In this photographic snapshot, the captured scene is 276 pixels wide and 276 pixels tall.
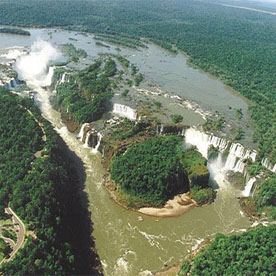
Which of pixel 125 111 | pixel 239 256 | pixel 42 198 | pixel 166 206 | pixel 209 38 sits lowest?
pixel 166 206

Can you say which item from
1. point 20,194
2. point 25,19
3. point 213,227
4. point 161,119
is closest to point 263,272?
point 213,227

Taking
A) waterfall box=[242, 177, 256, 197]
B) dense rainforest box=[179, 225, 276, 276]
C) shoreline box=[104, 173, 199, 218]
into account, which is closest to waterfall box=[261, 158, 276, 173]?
waterfall box=[242, 177, 256, 197]

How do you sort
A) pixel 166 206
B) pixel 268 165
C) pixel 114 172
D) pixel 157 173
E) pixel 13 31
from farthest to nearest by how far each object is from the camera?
pixel 13 31 → pixel 268 165 → pixel 114 172 → pixel 157 173 → pixel 166 206

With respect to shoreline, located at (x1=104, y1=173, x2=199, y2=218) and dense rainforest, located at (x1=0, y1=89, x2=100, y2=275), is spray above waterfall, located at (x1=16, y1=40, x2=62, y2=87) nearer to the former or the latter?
dense rainforest, located at (x1=0, y1=89, x2=100, y2=275)

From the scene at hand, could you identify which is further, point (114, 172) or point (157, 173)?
point (114, 172)

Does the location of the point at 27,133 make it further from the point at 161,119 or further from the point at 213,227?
the point at 213,227

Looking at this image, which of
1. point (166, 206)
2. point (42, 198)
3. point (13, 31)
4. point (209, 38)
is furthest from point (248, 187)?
point (13, 31)

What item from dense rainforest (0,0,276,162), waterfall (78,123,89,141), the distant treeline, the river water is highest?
dense rainforest (0,0,276,162)

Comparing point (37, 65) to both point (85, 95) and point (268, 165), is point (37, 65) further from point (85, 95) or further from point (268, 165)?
point (268, 165)
